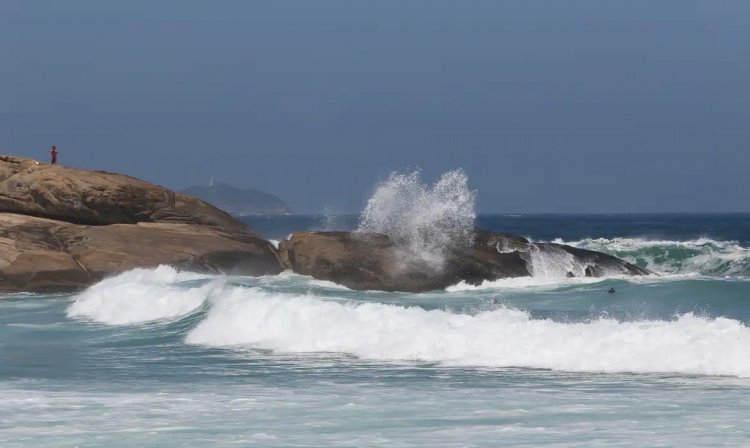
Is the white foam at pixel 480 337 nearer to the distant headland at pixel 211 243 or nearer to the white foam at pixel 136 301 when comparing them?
the white foam at pixel 136 301

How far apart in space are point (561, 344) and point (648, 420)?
5144mm

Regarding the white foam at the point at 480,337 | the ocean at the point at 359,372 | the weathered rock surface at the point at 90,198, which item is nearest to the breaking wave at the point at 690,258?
the ocean at the point at 359,372

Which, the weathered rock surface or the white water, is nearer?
the white water

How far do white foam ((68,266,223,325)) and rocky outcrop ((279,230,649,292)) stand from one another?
336 centimetres

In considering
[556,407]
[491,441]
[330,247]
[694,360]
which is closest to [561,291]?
[330,247]

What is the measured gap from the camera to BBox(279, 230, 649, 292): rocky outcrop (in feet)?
101

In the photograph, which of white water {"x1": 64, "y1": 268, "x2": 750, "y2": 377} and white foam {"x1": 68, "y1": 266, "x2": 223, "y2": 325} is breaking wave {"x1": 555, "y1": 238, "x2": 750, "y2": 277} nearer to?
white foam {"x1": 68, "y1": 266, "x2": 223, "y2": 325}

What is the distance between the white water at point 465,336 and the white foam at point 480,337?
2 cm

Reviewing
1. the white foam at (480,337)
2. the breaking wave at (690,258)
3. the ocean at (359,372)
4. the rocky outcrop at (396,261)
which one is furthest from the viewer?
the breaking wave at (690,258)

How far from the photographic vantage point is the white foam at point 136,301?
26.5 m

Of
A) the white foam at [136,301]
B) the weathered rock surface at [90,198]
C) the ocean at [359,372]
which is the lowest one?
the ocean at [359,372]

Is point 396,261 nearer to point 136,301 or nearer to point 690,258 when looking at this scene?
point 136,301

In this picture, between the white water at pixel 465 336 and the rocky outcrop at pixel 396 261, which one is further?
the rocky outcrop at pixel 396 261

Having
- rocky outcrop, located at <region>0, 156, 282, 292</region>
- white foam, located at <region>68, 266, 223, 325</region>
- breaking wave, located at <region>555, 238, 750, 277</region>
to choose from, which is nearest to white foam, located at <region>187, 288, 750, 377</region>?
white foam, located at <region>68, 266, 223, 325</region>
